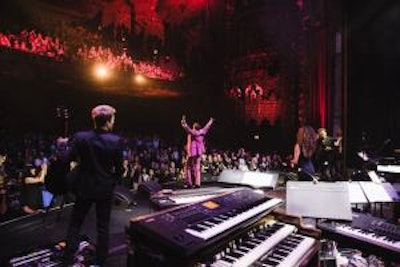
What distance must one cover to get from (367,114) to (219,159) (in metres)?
5.21

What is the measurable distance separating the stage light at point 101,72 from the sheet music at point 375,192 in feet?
29.6

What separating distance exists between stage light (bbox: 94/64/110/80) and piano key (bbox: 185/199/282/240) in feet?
30.6

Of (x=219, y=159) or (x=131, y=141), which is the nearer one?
(x=131, y=141)

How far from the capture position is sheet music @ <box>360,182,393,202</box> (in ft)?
14.2

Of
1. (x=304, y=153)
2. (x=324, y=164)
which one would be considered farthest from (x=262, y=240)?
(x=324, y=164)

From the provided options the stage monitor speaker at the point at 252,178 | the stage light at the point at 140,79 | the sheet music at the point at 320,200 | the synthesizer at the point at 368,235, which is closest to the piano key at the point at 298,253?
the sheet music at the point at 320,200

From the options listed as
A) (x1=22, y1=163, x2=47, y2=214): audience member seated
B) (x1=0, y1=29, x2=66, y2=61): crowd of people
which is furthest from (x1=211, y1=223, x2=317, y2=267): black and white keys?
(x1=0, y1=29, x2=66, y2=61): crowd of people

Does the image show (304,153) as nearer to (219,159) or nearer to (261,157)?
(219,159)

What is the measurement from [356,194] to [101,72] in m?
9.18

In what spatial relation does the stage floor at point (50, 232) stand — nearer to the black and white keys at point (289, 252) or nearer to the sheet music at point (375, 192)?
the black and white keys at point (289, 252)

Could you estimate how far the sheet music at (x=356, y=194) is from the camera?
418 centimetres

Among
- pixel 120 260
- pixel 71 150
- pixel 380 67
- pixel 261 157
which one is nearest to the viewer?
pixel 71 150

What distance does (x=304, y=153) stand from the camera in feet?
23.9

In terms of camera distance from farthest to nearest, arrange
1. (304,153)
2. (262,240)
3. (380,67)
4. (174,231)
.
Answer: (380,67) < (304,153) < (262,240) < (174,231)
